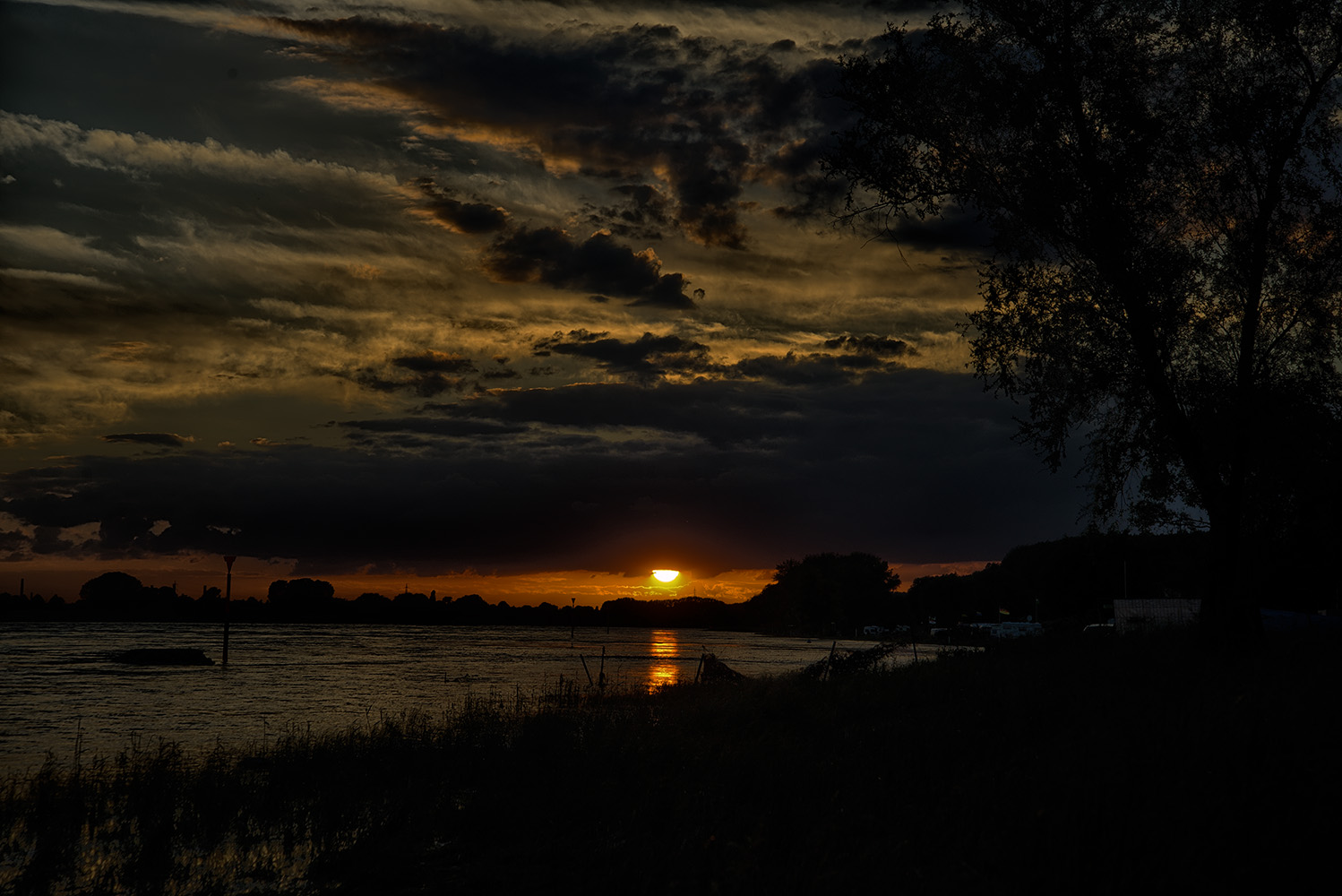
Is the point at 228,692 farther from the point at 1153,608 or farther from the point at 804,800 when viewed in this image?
the point at 1153,608

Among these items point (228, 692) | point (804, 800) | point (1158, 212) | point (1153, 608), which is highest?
point (1158, 212)

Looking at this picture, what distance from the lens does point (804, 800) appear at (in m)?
12.7

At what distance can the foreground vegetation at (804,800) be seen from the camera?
31.2ft

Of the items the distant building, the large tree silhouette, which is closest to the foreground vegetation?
the large tree silhouette

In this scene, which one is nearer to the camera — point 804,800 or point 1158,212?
point 804,800

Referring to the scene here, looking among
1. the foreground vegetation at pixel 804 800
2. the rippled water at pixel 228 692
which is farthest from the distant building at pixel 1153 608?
the foreground vegetation at pixel 804 800

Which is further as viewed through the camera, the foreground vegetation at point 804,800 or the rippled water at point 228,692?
the rippled water at point 228,692

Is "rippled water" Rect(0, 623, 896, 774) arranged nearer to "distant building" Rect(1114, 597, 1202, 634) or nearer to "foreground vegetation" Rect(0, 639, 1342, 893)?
"foreground vegetation" Rect(0, 639, 1342, 893)

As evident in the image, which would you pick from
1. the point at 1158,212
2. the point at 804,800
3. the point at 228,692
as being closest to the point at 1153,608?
the point at 1158,212

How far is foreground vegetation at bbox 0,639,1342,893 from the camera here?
9500 millimetres

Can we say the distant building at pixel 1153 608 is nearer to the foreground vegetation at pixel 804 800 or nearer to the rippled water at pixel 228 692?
the rippled water at pixel 228 692

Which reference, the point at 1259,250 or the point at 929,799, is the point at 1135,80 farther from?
Answer: the point at 929,799

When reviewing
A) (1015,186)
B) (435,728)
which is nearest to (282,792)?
(435,728)

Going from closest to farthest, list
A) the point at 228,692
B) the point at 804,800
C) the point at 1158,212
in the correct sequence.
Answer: the point at 804,800
the point at 1158,212
the point at 228,692
